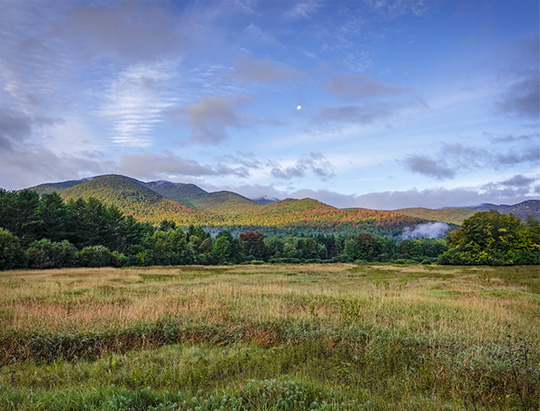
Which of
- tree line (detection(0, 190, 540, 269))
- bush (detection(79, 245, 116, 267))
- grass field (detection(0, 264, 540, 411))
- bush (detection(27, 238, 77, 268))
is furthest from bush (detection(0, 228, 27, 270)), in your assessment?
grass field (detection(0, 264, 540, 411))

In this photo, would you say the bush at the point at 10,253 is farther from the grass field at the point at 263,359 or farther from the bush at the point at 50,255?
the grass field at the point at 263,359

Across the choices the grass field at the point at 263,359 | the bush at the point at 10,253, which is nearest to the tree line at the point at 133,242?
the bush at the point at 10,253

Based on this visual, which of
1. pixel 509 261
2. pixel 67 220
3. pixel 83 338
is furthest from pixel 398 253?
pixel 83 338

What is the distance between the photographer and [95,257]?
5009 cm

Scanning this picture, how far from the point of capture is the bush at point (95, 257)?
162 ft

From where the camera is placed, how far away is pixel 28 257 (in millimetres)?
40844

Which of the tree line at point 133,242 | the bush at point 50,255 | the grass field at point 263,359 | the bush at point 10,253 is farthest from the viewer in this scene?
the tree line at point 133,242

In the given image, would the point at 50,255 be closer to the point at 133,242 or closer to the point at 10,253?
the point at 10,253

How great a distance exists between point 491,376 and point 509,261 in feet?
237

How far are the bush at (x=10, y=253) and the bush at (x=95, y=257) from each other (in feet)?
32.3

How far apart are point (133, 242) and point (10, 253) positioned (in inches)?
1568

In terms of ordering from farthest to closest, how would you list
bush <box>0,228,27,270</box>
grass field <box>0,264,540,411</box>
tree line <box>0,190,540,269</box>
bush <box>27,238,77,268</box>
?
tree line <box>0,190,540,269</box> < bush <box>27,238,77,268</box> < bush <box>0,228,27,270</box> < grass field <box>0,264,540,411</box>

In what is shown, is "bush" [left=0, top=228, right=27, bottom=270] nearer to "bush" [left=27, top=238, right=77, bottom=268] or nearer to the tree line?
the tree line

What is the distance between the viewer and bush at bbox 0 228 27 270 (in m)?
36.7
